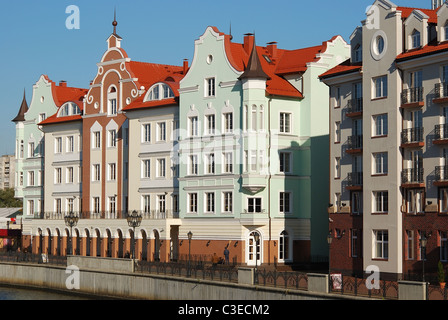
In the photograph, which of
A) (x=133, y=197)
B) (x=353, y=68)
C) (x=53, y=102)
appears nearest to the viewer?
(x=353, y=68)

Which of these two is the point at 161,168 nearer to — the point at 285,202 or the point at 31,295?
the point at 285,202

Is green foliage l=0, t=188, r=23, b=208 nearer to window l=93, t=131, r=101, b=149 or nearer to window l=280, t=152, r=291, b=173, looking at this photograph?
window l=93, t=131, r=101, b=149

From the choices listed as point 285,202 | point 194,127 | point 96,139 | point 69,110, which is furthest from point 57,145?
point 285,202

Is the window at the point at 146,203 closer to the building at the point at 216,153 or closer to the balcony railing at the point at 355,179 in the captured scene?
the building at the point at 216,153

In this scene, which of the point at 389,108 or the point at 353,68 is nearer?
the point at 389,108

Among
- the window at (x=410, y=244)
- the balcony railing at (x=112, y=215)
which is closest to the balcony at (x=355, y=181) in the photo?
the window at (x=410, y=244)

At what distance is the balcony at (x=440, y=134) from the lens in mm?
58719

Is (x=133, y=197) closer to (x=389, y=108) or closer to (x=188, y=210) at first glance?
(x=188, y=210)

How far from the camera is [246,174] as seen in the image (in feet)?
250

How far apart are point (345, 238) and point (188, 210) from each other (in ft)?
60.8

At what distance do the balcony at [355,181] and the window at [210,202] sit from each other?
15481 mm

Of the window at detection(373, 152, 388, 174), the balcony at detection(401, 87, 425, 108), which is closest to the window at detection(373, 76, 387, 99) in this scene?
the balcony at detection(401, 87, 425, 108)

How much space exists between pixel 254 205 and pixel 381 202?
15793 mm
